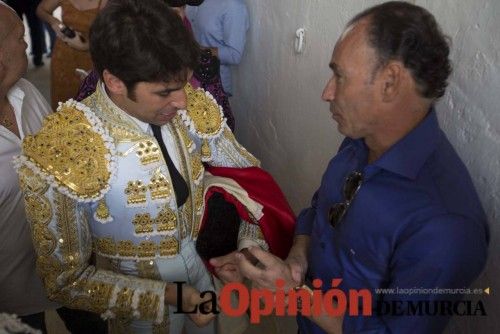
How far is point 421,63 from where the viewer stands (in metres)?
1.02

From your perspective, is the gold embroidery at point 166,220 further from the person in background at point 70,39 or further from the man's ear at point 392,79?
the person in background at point 70,39

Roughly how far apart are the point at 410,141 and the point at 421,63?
180mm

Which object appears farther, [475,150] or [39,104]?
[39,104]

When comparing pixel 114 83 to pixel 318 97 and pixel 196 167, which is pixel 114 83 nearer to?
pixel 196 167

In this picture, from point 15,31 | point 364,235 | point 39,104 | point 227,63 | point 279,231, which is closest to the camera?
point 364,235

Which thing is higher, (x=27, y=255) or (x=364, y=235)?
(x=364, y=235)

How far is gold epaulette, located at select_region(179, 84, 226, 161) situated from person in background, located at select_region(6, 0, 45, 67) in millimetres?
4608

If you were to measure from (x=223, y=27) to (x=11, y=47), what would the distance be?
152 centimetres

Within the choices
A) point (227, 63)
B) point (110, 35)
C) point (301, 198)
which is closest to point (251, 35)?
point (227, 63)

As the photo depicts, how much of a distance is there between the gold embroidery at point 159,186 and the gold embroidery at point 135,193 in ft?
0.08

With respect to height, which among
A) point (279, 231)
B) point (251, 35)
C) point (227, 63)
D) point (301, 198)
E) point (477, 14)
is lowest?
point (301, 198)

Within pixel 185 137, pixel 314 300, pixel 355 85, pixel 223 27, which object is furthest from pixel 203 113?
pixel 223 27

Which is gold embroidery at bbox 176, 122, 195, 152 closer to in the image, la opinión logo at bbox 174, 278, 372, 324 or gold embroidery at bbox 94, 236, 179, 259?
gold embroidery at bbox 94, 236, 179, 259

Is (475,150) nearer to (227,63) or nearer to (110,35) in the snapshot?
(110,35)
